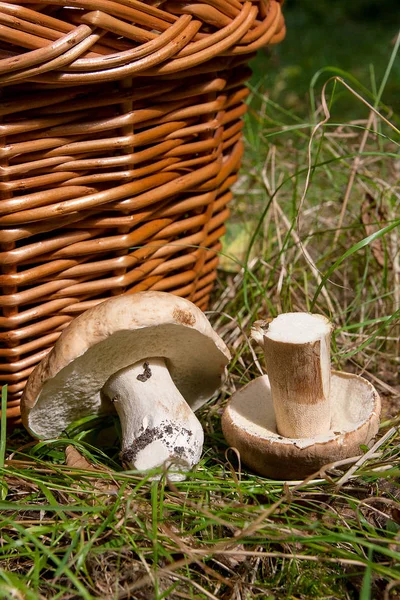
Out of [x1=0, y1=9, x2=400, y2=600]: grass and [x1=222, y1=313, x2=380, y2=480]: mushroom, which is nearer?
[x1=0, y1=9, x2=400, y2=600]: grass

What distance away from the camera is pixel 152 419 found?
1.43 metres

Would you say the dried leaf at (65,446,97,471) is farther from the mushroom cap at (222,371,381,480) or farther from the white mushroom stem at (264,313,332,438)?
the white mushroom stem at (264,313,332,438)

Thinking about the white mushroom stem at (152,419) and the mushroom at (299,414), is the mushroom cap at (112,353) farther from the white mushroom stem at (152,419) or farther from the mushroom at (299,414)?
the mushroom at (299,414)

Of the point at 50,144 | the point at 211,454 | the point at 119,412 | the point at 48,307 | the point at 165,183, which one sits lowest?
the point at 211,454

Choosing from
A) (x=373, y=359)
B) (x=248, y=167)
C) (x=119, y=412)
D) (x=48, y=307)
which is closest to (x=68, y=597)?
(x=119, y=412)

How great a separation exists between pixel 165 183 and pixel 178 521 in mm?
722

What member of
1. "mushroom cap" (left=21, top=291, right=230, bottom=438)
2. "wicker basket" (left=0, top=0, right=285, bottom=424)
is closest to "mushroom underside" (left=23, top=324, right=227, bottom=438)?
"mushroom cap" (left=21, top=291, right=230, bottom=438)

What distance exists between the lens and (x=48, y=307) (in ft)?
4.93

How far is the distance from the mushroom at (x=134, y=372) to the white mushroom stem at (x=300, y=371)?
150mm

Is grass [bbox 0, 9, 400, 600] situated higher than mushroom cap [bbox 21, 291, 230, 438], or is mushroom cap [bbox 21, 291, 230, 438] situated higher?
mushroom cap [bbox 21, 291, 230, 438]

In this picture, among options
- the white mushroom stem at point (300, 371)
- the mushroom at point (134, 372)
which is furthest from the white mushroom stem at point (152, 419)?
the white mushroom stem at point (300, 371)

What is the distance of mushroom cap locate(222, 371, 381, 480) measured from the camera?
1.31 meters

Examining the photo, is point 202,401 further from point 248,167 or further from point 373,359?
point 248,167

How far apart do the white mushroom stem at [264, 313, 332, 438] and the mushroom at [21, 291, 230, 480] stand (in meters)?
0.15
